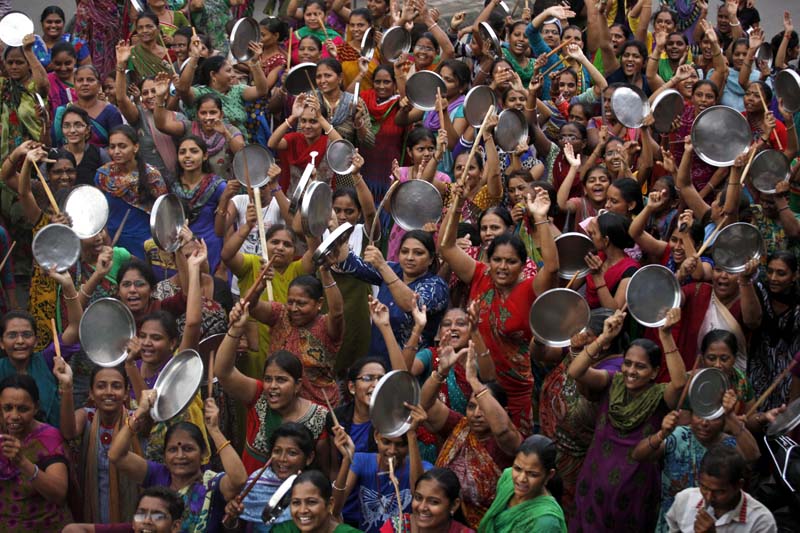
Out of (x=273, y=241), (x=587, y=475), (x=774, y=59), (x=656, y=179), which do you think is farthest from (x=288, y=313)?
(x=774, y=59)

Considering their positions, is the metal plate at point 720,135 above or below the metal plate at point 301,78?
above

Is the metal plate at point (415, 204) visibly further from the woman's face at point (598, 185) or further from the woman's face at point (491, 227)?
the woman's face at point (598, 185)

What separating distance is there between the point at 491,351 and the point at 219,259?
1.92 meters

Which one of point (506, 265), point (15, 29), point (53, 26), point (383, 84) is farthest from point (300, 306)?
point (53, 26)

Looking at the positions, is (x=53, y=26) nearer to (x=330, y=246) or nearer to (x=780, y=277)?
(x=330, y=246)

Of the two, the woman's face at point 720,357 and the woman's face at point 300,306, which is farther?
the woman's face at point 300,306

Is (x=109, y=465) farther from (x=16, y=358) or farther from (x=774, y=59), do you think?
(x=774, y=59)

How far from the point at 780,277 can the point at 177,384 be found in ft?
10.4

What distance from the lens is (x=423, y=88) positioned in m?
8.64

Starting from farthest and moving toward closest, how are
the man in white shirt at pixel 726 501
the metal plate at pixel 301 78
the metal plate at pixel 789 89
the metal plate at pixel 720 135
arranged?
1. the metal plate at pixel 301 78
2. the metal plate at pixel 789 89
3. the metal plate at pixel 720 135
4. the man in white shirt at pixel 726 501

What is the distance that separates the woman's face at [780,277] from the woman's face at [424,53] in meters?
3.34

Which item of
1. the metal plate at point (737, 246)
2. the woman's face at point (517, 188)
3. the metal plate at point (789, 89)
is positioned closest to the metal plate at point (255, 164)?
the woman's face at point (517, 188)

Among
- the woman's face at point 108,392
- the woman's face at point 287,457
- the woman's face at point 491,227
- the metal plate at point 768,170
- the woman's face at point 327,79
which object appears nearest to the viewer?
the woman's face at point 287,457

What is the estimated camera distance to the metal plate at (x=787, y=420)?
582 cm
